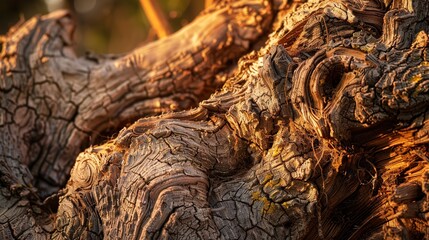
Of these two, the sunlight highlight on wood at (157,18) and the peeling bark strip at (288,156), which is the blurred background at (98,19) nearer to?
the sunlight highlight on wood at (157,18)

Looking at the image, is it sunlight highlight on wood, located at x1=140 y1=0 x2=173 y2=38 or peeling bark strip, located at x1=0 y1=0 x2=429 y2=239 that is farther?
sunlight highlight on wood, located at x1=140 y1=0 x2=173 y2=38

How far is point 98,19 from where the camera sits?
9.04 metres

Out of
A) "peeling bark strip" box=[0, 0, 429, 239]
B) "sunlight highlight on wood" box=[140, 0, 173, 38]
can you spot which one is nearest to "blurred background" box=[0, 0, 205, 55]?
"sunlight highlight on wood" box=[140, 0, 173, 38]

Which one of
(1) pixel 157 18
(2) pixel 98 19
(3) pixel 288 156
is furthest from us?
(2) pixel 98 19

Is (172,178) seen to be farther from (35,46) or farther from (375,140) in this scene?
(35,46)

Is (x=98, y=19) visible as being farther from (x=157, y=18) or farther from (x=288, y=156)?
(x=288, y=156)

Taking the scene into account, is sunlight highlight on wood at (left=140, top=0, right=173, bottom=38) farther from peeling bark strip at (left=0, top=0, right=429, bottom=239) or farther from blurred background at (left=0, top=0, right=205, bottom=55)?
blurred background at (left=0, top=0, right=205, bottom=55)

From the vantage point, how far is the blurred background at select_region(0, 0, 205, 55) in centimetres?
836

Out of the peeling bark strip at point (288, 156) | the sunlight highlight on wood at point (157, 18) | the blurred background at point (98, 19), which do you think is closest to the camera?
the peeling bark strip at point (288, 156)

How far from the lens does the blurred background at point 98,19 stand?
836 centimetres

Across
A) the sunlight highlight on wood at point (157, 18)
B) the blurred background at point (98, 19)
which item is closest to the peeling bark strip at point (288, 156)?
the sunlight highlight on wood at point (157, 18)

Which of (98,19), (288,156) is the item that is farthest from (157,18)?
(98,19)

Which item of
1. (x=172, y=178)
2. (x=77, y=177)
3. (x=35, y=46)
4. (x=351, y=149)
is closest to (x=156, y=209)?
(x=172, y=178)

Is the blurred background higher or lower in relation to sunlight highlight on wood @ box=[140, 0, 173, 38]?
higher
